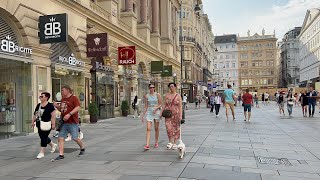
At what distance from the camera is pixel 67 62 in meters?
17.5

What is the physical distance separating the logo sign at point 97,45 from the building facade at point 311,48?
69677 mm

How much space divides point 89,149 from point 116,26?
50.3ft

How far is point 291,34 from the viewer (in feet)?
421

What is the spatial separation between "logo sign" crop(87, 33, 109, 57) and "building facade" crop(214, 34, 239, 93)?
117m

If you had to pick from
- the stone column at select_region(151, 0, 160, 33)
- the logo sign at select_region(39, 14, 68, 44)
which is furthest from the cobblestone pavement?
the stone column at select_region(151, 0, 160, 33)

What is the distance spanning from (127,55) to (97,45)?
15.7ft

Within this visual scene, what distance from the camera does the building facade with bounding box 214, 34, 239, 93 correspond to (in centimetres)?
13616

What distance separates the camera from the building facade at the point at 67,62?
13.7 metres

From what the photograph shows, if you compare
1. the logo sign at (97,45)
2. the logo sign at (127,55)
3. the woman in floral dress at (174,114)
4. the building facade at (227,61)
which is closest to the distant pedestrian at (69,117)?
the woman in floral dress at (174,114)

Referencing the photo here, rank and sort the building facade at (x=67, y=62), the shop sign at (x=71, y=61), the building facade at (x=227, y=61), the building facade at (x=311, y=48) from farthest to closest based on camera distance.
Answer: the building facade at (x=227, y=61) < the building facade at (x=311, y=48) < the shop sign at (x=71, y=61) < the building facade at (x=67, y=62)

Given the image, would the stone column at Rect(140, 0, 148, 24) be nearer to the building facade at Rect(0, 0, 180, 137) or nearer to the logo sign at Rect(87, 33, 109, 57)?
the building facade at Rect(0, 0, 180, 137)

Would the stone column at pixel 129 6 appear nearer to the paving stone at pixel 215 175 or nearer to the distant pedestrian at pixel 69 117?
the distant pedestrian at pixel 69 117

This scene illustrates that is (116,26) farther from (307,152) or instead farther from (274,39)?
(274,39)

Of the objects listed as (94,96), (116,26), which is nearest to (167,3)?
(116,26)
